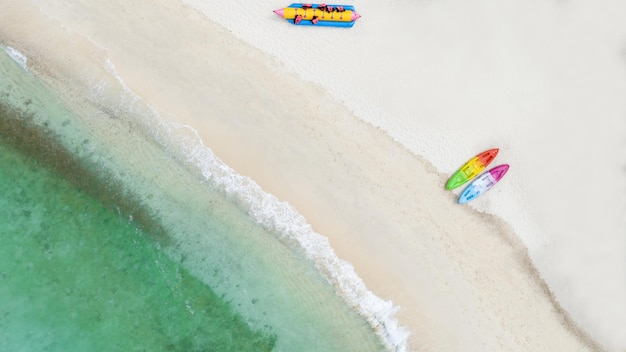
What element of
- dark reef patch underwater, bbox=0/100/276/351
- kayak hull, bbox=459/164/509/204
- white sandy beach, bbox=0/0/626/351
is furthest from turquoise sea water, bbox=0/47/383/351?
kayak hull, bbox=459/164/509/204

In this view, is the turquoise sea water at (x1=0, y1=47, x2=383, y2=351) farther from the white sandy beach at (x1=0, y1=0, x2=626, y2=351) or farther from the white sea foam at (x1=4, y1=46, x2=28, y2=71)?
the white sandy beach at (x1=0, y1=0, x2=626, y2=351)

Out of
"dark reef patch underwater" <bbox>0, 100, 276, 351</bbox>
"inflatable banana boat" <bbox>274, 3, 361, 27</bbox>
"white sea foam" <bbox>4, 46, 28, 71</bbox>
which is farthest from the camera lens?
"inflatable banana boat" <bbox>274, 3, 361, 27</bbox>

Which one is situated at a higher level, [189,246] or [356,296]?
[356,296]

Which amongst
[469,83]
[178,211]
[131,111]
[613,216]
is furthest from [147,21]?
[613,216]

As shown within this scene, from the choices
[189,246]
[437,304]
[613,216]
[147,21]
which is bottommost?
[189,246]

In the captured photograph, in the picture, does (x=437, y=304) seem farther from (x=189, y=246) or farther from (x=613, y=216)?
(x=189, y=246)

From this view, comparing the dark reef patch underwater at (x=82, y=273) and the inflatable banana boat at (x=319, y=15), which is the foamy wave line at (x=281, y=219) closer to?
the dark reef patch underwater at (x=82, y=273)
